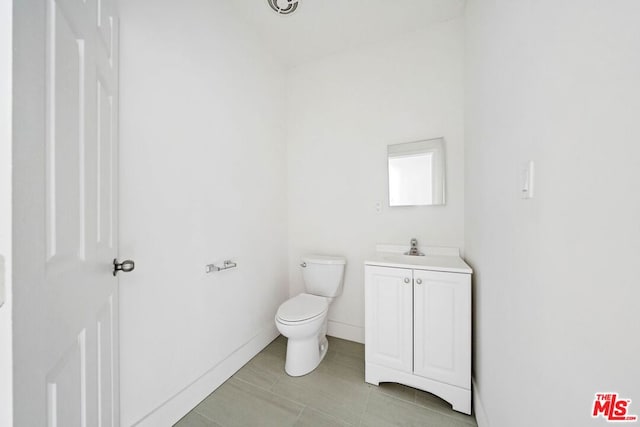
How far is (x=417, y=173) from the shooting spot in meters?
1.78

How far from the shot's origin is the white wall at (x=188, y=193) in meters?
1.06

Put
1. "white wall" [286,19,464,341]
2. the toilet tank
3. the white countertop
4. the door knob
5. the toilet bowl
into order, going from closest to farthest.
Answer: the door knob
the white countertop
the toilet bowl
"white wall" [286,19,464,341]
the toilet tank

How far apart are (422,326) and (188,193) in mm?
1647

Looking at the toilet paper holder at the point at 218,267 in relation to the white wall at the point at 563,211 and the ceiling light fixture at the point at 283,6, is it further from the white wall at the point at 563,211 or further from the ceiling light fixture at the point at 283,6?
the ceiling light fixture at the point at 283,6

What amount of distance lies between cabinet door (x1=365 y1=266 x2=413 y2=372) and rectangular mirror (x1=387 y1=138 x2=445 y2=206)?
0.66 meters

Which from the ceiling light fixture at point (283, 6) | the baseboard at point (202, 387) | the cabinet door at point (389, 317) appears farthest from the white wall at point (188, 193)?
the cabinet door at point (389, 317)

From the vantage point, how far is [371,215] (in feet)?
6.41

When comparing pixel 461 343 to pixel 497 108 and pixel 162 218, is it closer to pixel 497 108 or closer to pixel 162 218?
pixel 497 108

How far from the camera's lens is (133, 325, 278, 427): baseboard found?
3.73 ft

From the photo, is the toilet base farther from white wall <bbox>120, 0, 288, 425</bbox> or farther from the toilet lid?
white wall <bbox>120, 0, 288, 425</bbox>

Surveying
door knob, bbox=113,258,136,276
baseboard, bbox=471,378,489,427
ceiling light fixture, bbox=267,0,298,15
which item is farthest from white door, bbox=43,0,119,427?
baseboard, bbox=471,378,489,427

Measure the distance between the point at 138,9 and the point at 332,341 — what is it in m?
2.55

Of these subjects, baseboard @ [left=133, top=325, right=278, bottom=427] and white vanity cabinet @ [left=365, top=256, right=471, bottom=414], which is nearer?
baseboard @ [left=133, top=325, right=278, bottom=427]
